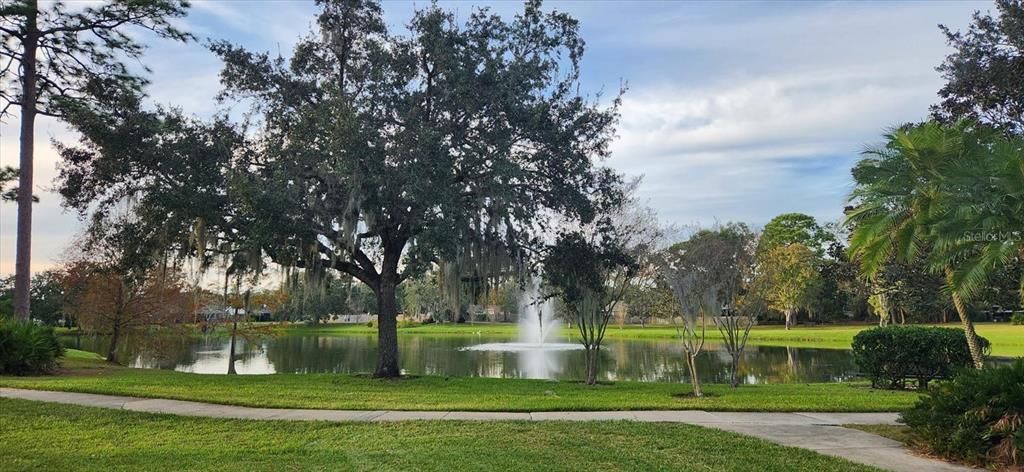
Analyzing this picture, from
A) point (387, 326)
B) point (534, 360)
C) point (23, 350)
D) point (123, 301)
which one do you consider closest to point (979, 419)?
point (387, 326)

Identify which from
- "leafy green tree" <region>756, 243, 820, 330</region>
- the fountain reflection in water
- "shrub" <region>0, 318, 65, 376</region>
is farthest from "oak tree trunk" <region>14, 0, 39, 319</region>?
"leafy green tree" <region>756, 243, 820, 330</region>

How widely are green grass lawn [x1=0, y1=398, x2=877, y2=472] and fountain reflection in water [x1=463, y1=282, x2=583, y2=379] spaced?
7887 mm

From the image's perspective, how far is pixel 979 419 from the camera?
21.7ft

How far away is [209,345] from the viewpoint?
137 ft

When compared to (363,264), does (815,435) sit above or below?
below

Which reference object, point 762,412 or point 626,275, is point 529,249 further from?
point 762,412

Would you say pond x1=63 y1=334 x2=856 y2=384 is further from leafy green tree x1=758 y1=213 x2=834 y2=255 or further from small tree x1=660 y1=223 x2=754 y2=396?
leafy green tree x1=758 y1=213 x2=834 y2=255

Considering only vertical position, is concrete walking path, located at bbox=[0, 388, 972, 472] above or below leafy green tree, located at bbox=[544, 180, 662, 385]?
below

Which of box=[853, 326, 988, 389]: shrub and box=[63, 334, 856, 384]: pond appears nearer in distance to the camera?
box=[853, 326, 988, 389]: shrub

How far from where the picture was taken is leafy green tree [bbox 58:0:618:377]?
42.7ft

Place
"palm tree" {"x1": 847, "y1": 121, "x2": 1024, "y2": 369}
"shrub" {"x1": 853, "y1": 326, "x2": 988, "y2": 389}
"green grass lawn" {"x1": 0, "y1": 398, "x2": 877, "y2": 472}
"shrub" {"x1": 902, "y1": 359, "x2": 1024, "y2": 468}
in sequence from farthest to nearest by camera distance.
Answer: "shrub" {"x1": 853, "y1": 326, "x2": 988, "y2": 389}
"palm tree" {"x1": 847, "y1": 121, "x2": 1024, "y2": 369}
"shrub" {"x1": 902, "y1": 359, "x2": 1024, "y2": 468}
"green grass lawn" {"x1": 0, "y1": 398, "x2": 877, "y2": 472}

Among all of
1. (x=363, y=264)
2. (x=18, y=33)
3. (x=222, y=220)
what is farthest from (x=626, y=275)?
(x=18, y=33)

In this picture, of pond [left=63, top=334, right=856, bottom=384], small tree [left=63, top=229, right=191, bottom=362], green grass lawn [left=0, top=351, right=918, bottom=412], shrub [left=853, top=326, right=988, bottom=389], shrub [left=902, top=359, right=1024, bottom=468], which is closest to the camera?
shrub [left=902, top=359, right=1024, bottom=468]

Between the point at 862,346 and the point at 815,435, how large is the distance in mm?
7418
